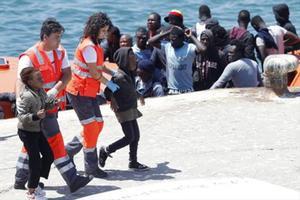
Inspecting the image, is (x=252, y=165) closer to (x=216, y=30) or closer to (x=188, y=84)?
(x=188, y=84)

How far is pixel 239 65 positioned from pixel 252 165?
110 inches

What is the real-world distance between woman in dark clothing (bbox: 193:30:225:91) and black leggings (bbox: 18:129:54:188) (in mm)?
4487

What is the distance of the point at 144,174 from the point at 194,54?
334 centimetres

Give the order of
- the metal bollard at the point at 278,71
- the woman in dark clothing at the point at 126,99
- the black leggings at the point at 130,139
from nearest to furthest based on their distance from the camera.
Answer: the woman in dark clothing at the point at 126,99 < the black leggings at the point at 130,139 < the metal bollard at the point at 278,71

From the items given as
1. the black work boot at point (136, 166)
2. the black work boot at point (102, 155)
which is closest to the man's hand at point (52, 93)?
the black work boot at point (102, 155)

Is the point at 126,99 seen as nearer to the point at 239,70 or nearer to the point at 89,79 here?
the point at 89,79

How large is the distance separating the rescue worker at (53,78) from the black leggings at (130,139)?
64cm

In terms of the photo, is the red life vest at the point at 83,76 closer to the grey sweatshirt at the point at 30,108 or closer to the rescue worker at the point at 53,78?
the rescue worker at the point at 53,78

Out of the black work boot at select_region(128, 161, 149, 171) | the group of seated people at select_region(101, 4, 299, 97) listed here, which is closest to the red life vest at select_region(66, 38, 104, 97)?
the black work boot at select_region(128, 161, 149, 171)

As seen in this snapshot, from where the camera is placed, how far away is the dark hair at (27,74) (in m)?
7.18

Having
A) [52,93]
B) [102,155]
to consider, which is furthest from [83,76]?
[102,155]

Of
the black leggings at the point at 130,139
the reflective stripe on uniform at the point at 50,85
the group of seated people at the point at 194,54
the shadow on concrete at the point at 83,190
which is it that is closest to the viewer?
the reflective stripe on uniform at the point at 50,85

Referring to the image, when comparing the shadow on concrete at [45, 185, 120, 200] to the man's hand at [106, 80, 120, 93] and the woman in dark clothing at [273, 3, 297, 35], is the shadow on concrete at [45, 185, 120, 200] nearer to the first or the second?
the man's hand at [106, 80, 120, 93]

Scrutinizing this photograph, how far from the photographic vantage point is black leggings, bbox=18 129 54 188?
7.30 metres
